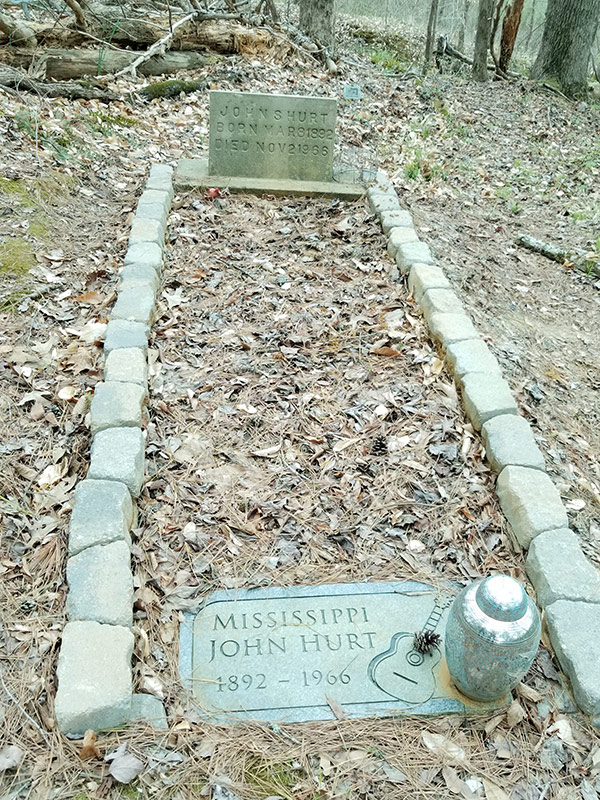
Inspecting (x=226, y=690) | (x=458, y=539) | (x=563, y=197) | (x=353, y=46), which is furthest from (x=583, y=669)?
(x=353, y=46)

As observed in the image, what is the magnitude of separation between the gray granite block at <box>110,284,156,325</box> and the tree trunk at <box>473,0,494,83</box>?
8.13 m

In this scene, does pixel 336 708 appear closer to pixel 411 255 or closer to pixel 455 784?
pixel 455 784

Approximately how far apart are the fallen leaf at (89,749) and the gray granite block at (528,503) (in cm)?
183

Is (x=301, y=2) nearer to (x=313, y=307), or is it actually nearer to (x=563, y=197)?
(x=563, y=197)

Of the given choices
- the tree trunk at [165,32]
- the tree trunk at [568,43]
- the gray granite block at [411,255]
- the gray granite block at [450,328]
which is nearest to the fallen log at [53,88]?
the tree trunk at [165,32]

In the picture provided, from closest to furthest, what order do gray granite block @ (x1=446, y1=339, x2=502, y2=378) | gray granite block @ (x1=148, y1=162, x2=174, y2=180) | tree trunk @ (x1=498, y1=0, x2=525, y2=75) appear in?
gray granite block @ (x1=446, y1=339, x2=502, y2=378) < gray granite block @ (x1=148, y1=162, x2=174, y2=180) < tree trunk @ (x1=498, y1=0, x2=525, y2=75)

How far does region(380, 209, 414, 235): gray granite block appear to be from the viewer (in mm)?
5141

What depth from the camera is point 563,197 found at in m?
6.94

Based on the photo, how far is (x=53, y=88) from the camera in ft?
21.8

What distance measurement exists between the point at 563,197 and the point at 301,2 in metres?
5.63

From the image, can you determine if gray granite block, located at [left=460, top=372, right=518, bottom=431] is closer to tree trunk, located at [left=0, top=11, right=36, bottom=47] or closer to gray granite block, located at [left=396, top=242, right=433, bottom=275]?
gray granite block, located at [left=396, top=242, right=433, bottom=275]

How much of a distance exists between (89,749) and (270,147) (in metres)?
5.13

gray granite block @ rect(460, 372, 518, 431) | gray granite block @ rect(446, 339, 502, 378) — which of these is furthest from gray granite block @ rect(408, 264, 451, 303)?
gray granite block @ rect(460, 372, 518, 431)

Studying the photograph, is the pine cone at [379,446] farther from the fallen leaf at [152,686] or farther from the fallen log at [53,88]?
the fallen log at [53,88]
